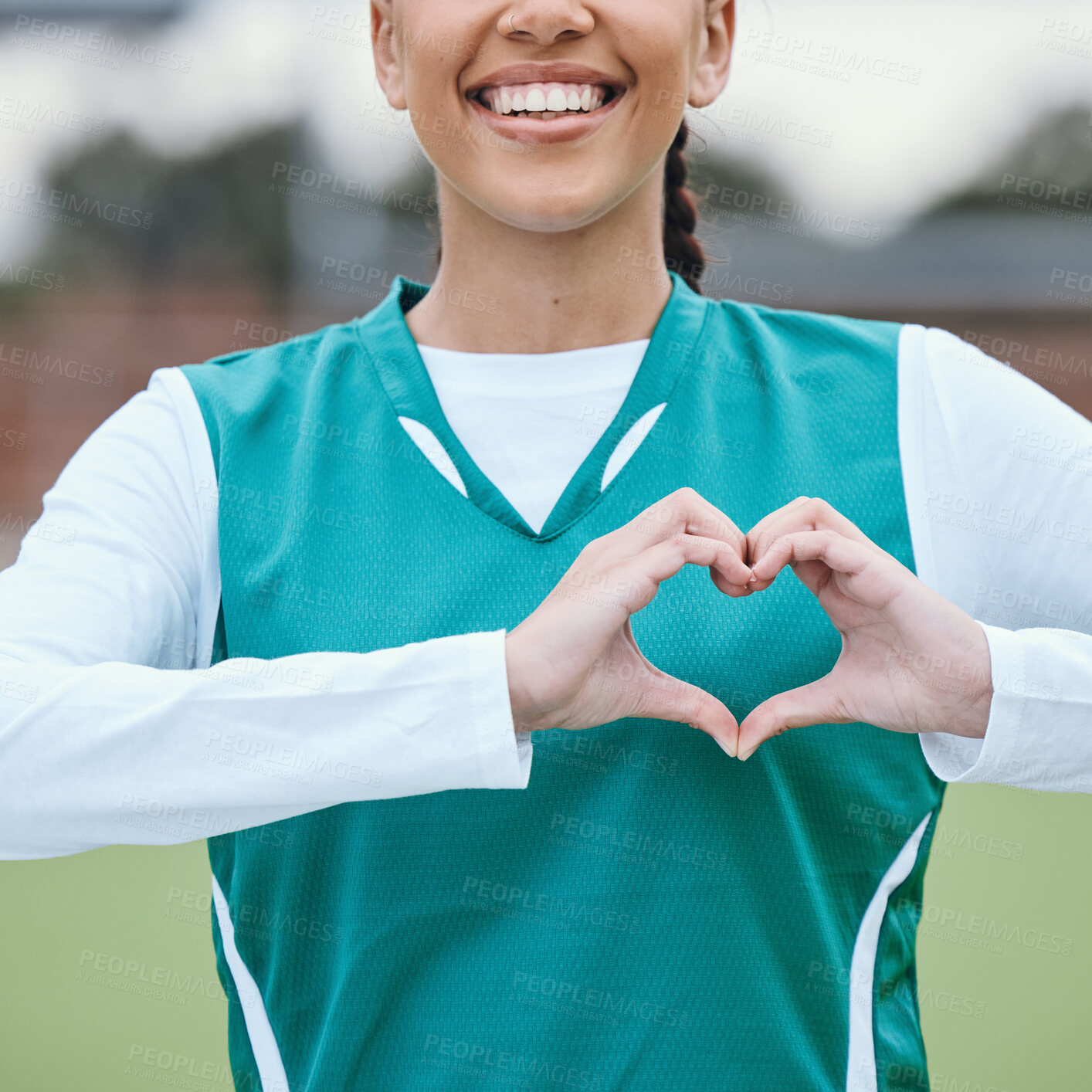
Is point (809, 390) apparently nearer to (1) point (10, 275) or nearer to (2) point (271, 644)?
(2) point (271, 644)

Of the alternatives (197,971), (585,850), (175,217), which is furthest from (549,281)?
(175,217)

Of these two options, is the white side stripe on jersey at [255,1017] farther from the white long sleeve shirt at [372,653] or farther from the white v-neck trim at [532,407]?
the white v-neck trim at [532,407]

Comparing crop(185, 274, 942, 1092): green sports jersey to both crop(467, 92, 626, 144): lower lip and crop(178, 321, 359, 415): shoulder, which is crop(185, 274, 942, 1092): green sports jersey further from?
crop(467, 92, 626, 144): lower lip

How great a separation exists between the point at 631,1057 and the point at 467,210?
69 cm

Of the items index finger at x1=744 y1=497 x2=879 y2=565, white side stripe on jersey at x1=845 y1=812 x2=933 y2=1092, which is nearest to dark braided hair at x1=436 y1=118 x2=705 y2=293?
index finger at x1=744 y1=497 x2=879 y2=565

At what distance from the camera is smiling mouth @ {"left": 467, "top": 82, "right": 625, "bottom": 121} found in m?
0.96

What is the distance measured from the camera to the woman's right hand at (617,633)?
0.77m

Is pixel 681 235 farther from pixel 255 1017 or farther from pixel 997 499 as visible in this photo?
pixel 255 1017

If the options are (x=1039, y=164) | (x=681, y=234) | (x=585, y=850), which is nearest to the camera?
(x=585, y=850)

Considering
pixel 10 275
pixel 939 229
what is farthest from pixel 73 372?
pixel 939 229

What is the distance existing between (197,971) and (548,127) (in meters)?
2.43

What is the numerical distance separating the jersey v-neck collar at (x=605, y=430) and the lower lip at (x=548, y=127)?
18 centimetres

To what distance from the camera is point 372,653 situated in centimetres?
80

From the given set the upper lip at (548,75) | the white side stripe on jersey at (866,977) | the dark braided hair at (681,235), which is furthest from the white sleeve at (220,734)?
the dark braided hair at (681,235)
